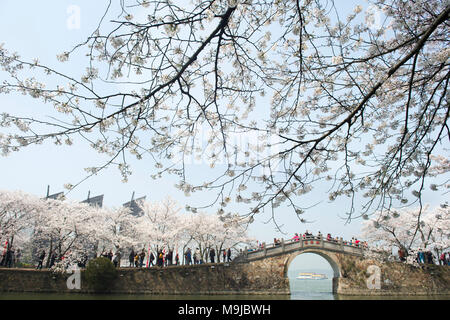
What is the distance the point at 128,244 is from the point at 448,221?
24383 millimetres

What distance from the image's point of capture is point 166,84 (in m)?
2.65

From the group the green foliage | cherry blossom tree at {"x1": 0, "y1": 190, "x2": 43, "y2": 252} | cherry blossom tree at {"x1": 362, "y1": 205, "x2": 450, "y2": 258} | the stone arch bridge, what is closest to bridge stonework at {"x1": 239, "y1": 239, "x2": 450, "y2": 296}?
the stone arch bridge

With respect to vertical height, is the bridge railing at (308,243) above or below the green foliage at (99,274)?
above

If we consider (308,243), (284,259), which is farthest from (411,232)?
(284,259)

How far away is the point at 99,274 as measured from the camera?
1518 cm

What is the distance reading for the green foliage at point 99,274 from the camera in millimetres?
15113

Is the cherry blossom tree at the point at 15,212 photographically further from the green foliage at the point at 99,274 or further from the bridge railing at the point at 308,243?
the bridge railing at the point at 308,243

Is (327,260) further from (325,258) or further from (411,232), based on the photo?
(411,232)

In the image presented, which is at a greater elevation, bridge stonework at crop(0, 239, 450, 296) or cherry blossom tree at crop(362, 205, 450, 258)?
cherry blossom tree at crop(362, 205, 450, 258)

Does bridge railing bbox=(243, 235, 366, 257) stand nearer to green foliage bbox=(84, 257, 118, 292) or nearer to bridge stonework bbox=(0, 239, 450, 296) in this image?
bridge stonework bbox=(0, 239, 450, 296)

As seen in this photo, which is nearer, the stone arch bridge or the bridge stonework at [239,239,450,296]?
the bridge stonework at [239,239,450,296]

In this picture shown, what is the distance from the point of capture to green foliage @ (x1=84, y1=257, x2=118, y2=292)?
49.6 feet

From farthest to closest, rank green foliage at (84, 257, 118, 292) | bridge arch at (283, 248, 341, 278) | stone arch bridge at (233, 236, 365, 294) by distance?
bridge arch at (283, 248, 341, 278), stone arch bridge at (233, 236, 365, 294), green foliage at (84, 257, 118, 292)

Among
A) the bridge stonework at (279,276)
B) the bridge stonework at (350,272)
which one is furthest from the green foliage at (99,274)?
the bridge stonework at (350,272)
